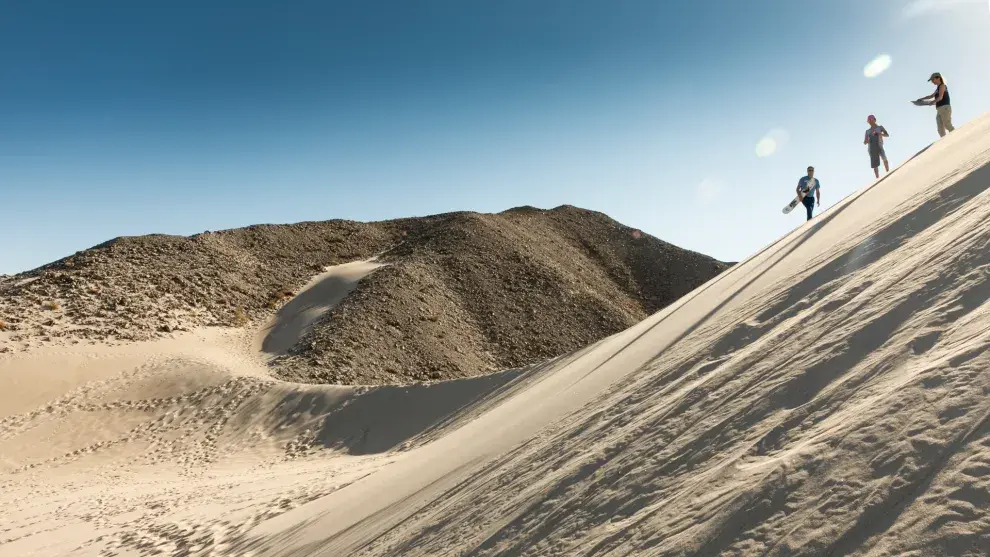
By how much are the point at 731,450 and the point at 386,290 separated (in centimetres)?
2529

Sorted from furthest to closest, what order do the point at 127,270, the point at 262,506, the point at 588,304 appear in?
the point at 588,304, the point at 127,270, the point at 262,506

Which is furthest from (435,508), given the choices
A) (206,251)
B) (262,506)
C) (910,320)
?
(206,251)

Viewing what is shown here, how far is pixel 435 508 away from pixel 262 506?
183 inches

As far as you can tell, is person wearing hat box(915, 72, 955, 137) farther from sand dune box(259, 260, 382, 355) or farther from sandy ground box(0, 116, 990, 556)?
sand dune box(259, 260, 382, 355)

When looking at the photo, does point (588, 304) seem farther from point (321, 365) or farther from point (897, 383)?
point (897, 383)

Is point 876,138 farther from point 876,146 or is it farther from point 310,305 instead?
point 310,305

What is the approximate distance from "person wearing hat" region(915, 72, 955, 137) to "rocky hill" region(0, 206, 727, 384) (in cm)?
1734

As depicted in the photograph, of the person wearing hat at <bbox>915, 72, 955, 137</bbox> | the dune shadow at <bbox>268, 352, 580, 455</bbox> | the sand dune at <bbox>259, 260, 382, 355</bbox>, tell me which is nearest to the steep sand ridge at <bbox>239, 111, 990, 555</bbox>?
the person wearing hat at <bbox>915, 72, 955, 137</bbox>

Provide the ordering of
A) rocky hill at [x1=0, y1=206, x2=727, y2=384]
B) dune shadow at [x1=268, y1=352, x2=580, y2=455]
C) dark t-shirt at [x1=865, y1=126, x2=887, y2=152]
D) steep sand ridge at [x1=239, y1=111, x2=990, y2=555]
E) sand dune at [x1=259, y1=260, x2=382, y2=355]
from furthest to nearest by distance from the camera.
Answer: sand dune at [x1=259, y1=260, x2=382, y2=355] < rocky hill at [x1=0, y1=206, x2=727, y2=384] < dune shadow at [x1=268, y1=352, x2=580, y2=455] < dark t-shirt at [x1=865, y1=126, x2=887, y2=152] < steep sand ridge at [x1=239, y1=111, x2=990, y2=555]

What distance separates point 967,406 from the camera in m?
2.18

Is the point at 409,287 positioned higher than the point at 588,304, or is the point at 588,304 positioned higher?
the point at 409,287

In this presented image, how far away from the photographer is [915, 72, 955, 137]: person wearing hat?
1023 centimetres

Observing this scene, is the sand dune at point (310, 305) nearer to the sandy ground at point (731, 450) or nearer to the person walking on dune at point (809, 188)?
the sandy ground at point (731, 450)

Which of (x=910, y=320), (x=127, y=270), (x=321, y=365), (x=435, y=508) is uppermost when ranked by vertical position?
(x=127, y=270)
